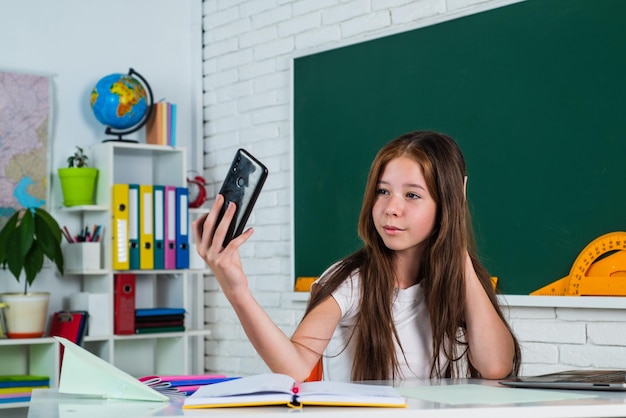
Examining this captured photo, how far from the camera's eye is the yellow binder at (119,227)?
3871mm

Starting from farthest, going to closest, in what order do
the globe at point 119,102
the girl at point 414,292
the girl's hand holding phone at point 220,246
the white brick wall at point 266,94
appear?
the globe at point 119,102
the white brick wall at point 266,94
the girl at point 414,292
the girl's hand holding phone at point 220,246

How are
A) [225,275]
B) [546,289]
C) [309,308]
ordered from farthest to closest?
[546,289] < [309,308] < [225,275]

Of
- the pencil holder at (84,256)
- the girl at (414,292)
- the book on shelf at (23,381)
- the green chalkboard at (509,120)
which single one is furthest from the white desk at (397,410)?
the pencil holder at (84,256)

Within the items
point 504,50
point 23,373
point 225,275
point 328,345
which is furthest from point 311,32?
point 225,275

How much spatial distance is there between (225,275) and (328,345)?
56 cm

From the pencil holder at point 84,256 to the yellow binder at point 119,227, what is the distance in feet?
0.22

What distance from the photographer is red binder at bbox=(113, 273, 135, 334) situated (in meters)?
3.89

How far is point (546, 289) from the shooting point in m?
3.00

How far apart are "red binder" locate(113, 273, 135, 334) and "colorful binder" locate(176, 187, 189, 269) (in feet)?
0.77

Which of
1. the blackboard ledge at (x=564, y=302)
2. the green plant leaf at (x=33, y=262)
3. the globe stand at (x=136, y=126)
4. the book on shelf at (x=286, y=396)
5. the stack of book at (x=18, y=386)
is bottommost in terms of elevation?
the stack of book at (x=18, y=386)

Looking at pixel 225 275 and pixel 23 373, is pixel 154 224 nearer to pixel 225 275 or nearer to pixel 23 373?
pixel 23 373

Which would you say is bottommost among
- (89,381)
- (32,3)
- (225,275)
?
(89,381)

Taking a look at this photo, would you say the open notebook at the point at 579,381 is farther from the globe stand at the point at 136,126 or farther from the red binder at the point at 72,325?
the globe stand at the point at 136,126

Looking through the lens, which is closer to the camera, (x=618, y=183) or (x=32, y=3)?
(x=618, y=183)
